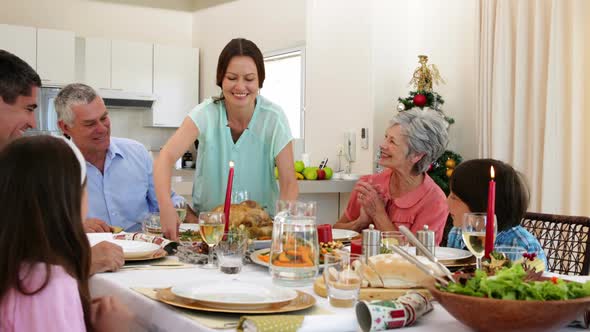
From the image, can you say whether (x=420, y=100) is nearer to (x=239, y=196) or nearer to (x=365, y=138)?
(x=365, y=138)

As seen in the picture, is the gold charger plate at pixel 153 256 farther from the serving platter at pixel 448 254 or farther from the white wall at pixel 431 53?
the white wall at pixel 431 53

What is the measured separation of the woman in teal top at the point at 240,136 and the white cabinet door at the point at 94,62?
14.5 ft

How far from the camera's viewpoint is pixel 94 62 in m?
6.85

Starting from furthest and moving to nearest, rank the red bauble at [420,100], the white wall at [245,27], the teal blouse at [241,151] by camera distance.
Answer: the white wall at [245,27]
the red bauble at [420,100]
the teal blouse at [241,151]

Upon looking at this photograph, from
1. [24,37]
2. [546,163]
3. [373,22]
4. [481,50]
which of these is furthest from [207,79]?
[546,163]

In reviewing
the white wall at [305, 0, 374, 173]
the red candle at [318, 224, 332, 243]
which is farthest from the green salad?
the white wall at [305, 0, 374, 173]

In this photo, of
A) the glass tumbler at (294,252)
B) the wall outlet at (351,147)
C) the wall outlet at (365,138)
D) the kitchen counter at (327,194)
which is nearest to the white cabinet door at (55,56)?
the kitchen counter at (327,194)

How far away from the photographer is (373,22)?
5.44 m

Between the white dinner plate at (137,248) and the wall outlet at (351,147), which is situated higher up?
the wall outlet at (351,147)

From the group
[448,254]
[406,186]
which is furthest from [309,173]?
[448,254]

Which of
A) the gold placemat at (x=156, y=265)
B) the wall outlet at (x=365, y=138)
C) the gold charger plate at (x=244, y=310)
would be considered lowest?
the gold placemat at (x=156, y=265)

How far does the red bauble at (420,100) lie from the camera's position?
15.9ft

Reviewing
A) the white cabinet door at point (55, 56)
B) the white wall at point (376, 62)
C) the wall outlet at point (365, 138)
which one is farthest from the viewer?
the white cabinet door at point (55, 56)

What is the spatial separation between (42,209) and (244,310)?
39cm
